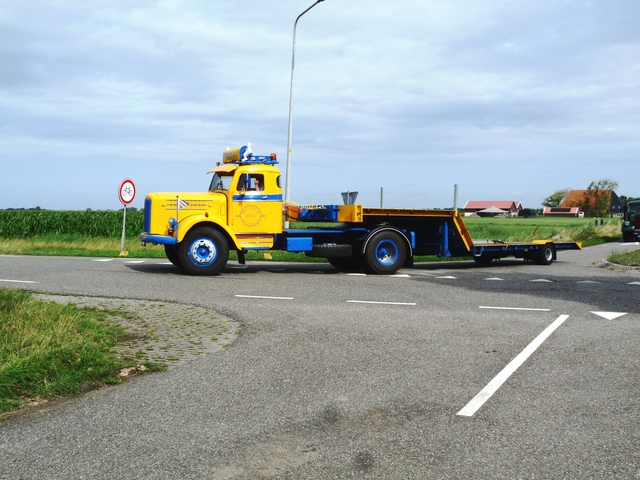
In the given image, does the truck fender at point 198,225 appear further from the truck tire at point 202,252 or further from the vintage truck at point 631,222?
the vintage truck at point 631,222

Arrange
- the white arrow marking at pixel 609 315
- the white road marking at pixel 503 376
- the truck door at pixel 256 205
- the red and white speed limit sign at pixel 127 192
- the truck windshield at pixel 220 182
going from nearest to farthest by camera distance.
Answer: the white road marking at pixel 503 376, the white arrow marking at pixel 609 315, the truck door at pixel 256 205, the truck windshield at pixel 220 182, the red and white speed limit sign at pixel 127 192

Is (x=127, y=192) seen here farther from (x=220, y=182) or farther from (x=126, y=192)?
(x=220, y=182)

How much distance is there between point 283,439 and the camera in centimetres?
452

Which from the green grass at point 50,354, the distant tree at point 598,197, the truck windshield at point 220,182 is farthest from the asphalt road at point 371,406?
the distant tree at point 598,197

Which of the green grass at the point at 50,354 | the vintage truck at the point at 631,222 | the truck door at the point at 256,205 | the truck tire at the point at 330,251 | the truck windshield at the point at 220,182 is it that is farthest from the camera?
the vintage truck at the point at 631,222

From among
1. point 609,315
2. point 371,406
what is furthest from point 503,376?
point 609,315

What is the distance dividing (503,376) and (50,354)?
4.03 meters

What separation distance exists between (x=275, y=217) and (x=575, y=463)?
12192mm

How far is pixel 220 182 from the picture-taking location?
16031 mm

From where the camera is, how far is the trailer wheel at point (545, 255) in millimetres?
19438

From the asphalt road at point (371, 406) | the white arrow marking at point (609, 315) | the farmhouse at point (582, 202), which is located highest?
the farmhouse at point (582, 202)

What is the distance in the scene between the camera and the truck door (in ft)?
51.3

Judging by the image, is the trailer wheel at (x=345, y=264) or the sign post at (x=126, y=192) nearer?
the trailer wheel at (x=345, y=264)

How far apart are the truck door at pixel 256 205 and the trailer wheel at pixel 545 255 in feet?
25.5
